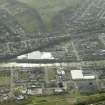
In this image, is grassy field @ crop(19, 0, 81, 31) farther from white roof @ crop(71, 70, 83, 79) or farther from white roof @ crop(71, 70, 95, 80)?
white roof @ crop(71, 70, 95, 80)

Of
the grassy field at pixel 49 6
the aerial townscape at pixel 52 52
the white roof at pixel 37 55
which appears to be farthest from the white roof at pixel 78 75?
the grassy field at pixel 49 6

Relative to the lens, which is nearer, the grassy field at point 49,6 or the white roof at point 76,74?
the white roof at point 76,74

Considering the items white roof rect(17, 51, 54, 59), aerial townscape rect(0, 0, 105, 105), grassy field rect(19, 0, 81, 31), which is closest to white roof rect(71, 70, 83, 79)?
aerial townscape rect(0, 0, 105, 105)

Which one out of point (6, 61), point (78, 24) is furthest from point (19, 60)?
point (78, 24)

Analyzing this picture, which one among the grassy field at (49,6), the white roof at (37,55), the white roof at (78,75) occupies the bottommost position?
the white roof at (78,75)

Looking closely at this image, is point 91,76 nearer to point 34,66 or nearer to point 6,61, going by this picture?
point 34,66

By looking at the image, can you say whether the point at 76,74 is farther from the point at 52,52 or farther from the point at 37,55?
the point at 37,55

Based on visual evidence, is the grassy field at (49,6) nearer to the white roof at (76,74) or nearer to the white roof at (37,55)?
A: the white roof at (37,55)

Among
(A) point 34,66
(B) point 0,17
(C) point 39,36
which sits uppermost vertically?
(B) point 0,17

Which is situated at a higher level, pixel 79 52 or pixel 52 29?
pixel 52 29
